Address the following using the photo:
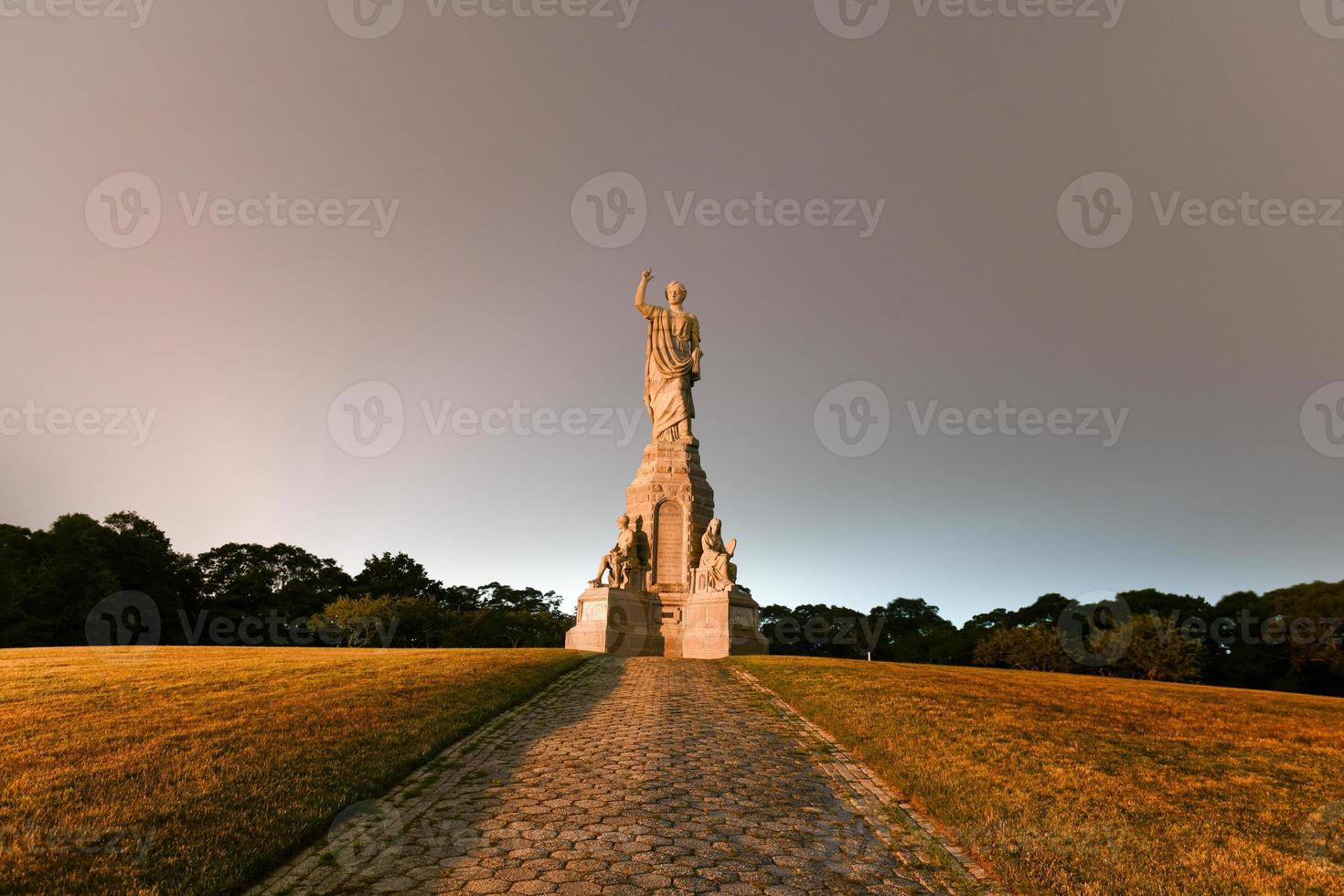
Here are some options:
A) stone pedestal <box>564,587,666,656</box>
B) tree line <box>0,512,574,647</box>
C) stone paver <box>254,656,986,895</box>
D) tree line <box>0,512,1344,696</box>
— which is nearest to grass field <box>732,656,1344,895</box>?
stone paver <box>254,656,986,895</box>

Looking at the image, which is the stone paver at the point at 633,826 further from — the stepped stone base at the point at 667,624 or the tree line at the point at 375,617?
the tree line at the point at 375,617

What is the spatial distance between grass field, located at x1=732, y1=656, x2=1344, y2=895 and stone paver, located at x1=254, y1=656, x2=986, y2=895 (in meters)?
0.81

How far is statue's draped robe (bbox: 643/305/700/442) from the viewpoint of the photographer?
1572 inches

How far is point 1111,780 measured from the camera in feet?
33.9

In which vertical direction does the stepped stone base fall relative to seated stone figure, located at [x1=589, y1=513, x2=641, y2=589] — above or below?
below

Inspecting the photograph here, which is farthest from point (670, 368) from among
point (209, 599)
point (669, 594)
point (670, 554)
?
point (209, 599)

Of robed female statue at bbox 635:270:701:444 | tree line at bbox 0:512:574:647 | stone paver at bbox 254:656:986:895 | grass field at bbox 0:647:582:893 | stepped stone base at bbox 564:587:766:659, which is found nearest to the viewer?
grass field at bbox 0:647:582:893

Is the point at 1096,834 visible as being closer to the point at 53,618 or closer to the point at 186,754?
the point at 186,754

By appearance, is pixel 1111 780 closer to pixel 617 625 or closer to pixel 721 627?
pixel 721 627

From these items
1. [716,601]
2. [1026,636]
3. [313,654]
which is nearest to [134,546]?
[313,654]

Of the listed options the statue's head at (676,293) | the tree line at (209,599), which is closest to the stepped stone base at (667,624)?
the statue's head at (676,293)

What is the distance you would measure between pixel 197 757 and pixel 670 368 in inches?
1271

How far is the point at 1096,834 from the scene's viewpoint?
8.16 metres

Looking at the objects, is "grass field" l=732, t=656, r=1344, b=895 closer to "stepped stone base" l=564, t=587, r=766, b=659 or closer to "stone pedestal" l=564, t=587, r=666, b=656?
"stepped stone base" l=564, t=587, r=766, b=659
